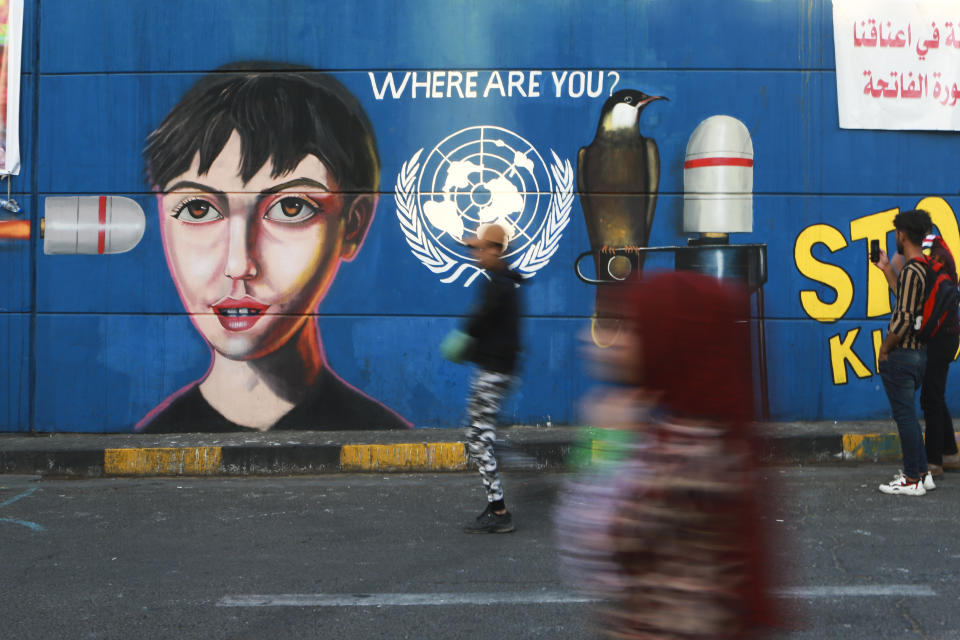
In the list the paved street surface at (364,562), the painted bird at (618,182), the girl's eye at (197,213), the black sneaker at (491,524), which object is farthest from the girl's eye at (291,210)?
the black sneaker at (491,524)

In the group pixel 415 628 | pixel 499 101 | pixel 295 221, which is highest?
pixel 499 101

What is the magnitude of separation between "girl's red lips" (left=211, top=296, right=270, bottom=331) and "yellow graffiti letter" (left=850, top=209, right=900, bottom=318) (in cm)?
506

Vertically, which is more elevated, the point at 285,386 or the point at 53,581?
the point at 285,386

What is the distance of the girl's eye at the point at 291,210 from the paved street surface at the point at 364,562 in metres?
2.42

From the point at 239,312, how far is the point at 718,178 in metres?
4.20

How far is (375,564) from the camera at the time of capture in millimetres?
4801

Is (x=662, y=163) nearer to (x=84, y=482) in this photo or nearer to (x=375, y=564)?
(x=375, y=564)

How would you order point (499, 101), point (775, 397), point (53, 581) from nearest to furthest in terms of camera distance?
1. point (775, 397)
2. point (53, 581)
3. point (499, 101)

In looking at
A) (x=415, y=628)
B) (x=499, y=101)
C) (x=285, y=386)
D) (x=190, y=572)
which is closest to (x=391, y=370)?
(x=285, y=386)

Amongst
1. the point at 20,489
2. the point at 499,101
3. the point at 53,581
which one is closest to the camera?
the point at 53,581

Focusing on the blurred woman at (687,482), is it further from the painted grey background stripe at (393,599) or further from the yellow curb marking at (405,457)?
the yellow curb marking at (405,457)

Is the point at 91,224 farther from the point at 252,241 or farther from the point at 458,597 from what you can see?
the point at 458,597

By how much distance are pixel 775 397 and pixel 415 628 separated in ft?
6.44

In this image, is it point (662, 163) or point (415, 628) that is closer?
point (415, 628)
